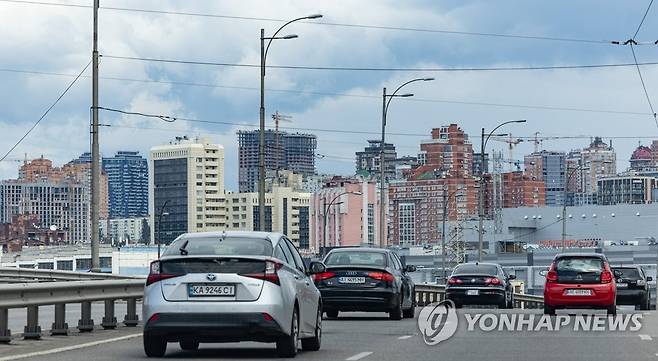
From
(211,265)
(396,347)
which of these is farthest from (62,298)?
(211,265)

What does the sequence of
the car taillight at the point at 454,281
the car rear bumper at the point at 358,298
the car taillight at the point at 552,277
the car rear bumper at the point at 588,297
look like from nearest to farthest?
the car rear bumper at the point at 358,298
the car rear bumper at the point at 588,297
the car taillight at the point at 552,277
the car taillight at the point at 454,281

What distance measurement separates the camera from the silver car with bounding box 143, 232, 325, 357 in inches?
637

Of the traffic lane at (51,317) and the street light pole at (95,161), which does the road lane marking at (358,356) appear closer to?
the traffic lane at (51,317)

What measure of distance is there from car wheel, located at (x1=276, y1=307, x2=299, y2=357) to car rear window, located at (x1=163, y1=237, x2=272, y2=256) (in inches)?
32.4

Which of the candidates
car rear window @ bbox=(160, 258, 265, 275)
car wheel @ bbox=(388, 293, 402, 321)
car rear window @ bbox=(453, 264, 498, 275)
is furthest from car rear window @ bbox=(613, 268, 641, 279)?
car rear window @ bbox=(160, 258, 265, 275)

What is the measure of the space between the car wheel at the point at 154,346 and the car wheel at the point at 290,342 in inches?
52.2

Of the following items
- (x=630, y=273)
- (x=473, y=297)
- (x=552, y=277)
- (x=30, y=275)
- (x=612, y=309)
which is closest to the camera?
(x=612, y=309)

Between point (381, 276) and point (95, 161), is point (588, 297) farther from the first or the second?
point (95, 161)

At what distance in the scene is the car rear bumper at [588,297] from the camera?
31406mm

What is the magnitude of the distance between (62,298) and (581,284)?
44.8 ft

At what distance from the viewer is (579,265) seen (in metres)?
31.9

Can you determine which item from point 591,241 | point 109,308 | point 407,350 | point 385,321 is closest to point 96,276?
point 385,321

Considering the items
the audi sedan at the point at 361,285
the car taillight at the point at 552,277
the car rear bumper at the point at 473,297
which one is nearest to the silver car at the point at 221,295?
the audi sedan at the point at 361,285

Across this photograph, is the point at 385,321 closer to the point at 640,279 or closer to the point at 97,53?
the point at 97,53
